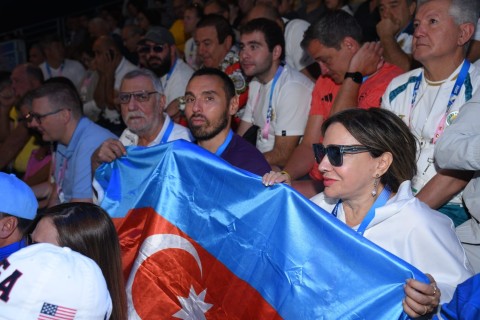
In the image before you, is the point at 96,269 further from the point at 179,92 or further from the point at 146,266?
the point at 179,92

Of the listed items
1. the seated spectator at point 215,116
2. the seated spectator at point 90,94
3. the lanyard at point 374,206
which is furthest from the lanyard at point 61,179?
the lanyard at point 374,206

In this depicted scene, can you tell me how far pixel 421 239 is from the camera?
3283 mm

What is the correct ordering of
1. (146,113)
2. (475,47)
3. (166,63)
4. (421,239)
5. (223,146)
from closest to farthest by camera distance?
(421,239) → (223,146) → (475,47) → (146,113) → (166,63)

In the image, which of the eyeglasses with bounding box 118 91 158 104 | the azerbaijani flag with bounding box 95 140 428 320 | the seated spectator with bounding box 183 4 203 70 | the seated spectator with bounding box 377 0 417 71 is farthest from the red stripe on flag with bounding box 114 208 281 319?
the seated spectator with bounding box 183 4 203 70

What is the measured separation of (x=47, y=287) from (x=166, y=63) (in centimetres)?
607

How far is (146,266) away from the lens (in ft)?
13.5

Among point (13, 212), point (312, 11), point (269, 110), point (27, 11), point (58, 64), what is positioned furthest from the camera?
point (27, 11)

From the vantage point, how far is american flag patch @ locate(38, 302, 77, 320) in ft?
7.45

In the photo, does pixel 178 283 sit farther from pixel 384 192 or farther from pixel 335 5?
pixel 335 5

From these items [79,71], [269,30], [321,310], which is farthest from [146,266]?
[79,71]

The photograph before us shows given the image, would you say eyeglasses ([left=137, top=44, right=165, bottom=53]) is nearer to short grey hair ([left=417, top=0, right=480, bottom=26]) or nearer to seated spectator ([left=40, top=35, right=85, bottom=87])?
seated spectator ([left=40, top=35, right=85, bottom=87])

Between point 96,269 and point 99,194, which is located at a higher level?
point 96,269

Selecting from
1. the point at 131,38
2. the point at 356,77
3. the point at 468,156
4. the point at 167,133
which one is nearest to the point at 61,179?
the point at 167,133

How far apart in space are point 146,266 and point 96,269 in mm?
1663
